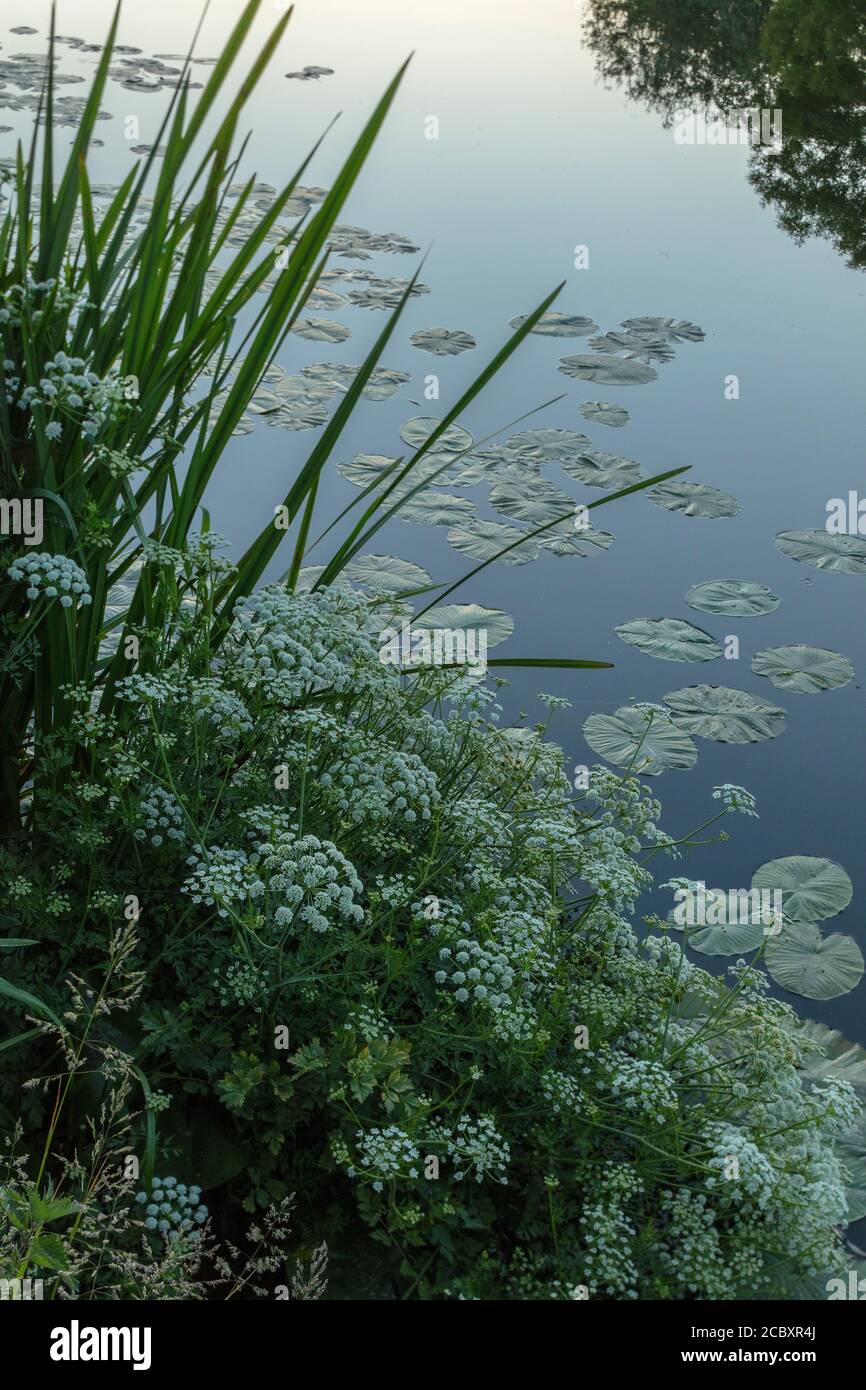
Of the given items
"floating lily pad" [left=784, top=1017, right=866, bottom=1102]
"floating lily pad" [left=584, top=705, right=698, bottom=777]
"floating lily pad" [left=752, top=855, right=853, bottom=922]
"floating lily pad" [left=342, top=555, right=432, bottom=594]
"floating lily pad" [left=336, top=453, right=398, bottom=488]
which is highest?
"floating lily pad" [left=336, top=453, right=398, bottom=488]

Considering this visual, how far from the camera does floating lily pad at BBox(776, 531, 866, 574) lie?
13.6ft

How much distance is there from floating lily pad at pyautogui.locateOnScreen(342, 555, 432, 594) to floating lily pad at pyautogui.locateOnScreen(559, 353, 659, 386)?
158 cm

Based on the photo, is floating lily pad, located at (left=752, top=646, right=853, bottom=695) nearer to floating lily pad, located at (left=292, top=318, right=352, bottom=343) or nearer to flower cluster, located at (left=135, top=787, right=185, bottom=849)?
flower cluster, located at (left=135, top=787, right=185, bottom=849)

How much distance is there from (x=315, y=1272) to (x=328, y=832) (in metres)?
0.69

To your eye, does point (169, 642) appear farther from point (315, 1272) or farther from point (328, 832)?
point (315, 1272)

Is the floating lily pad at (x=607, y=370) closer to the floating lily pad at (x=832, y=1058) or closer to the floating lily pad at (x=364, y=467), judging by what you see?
the floating lily pad at (x=364, y=467)

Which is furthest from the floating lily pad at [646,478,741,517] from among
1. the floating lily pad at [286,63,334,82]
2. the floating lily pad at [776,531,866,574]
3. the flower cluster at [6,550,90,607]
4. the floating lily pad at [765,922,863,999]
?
the floating lily pad at [286,63,334,82]

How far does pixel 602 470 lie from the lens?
4.42 meters

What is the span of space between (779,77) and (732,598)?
5955mm

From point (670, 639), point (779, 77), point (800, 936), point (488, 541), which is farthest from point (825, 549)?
point (779, 77)

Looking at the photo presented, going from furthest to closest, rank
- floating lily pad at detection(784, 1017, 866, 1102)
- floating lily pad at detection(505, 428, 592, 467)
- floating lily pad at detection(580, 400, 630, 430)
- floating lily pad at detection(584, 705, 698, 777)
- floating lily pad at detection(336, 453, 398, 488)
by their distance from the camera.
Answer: floating lily pad at detection(580, 400, 630, 430), floating lily pad at detection(505, 428, 592, 467), floating lily pad at detection(336, 453, 398, 488), floating lily pad at detection(584, 705, 698, 777), floating lily pad at detection(784, 1017, 866, 1102)

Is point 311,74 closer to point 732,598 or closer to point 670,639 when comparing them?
point 732,598

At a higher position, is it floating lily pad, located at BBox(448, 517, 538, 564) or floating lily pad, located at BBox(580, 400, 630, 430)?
floating lily pad, located at BBox(580, 400, 630, 430)

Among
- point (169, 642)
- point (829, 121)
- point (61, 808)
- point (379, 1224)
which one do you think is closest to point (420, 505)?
point (169, 642)
